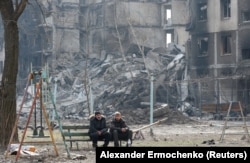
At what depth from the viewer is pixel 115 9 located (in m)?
72.1

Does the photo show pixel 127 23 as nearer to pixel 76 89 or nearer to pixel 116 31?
pixel 116 31

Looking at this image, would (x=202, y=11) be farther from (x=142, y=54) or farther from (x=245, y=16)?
(x=142, y=54)

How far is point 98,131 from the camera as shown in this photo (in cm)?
1809

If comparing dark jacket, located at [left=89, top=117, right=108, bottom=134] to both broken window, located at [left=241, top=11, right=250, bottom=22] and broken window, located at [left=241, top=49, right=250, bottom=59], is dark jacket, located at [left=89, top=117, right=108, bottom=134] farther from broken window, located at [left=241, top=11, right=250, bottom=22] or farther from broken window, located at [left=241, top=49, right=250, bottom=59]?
broken window, located at [left=241, top=11, right=250, bottom=22]

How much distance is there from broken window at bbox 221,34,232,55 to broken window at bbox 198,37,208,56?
6.74 ft

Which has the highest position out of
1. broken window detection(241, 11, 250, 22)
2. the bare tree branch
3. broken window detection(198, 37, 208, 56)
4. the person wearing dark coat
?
broken window detection(241, 11, 250, 22)

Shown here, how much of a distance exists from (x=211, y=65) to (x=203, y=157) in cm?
4739

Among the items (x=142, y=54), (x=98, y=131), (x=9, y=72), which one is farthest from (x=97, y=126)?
(x=142, y=54)

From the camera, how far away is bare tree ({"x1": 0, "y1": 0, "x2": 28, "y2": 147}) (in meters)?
18.1

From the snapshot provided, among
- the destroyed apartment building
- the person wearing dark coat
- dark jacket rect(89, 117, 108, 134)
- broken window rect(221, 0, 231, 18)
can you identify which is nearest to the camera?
the person wearing dark coat

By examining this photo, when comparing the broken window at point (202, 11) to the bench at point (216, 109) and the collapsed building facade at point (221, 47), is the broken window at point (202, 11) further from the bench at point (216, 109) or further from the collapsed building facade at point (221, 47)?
the bench at point (216, 109)

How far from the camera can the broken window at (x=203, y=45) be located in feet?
189

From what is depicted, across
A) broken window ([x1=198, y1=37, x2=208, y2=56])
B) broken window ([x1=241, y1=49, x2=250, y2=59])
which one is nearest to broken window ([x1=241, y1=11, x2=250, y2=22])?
broken window ([x1=241, y1=49, x2=250, y2=59])

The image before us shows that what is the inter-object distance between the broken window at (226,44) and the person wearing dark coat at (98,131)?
3789 cm
